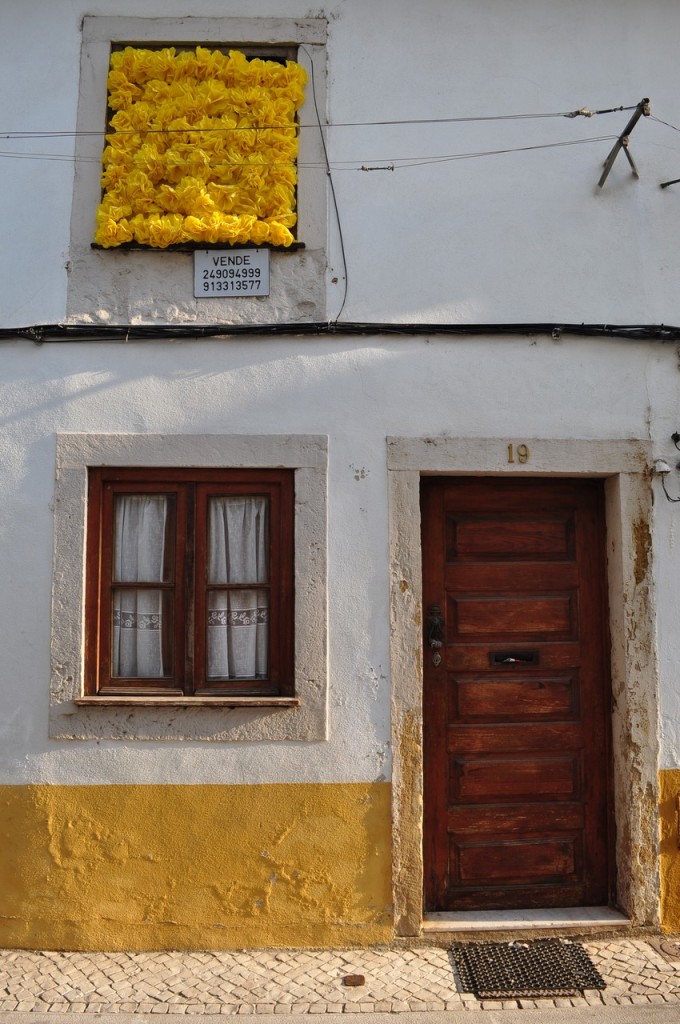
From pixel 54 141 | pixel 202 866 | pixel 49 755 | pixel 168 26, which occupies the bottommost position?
pixel 202 866

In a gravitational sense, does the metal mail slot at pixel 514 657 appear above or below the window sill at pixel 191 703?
above

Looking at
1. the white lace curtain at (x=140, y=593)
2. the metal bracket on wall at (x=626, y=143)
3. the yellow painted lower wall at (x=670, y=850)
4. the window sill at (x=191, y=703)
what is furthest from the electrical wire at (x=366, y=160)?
the yellow painted lower wall at (x=670, y=850)

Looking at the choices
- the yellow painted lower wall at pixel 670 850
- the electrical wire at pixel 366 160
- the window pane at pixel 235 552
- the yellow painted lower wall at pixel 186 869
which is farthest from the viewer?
the electrical wire at pixel 366 160

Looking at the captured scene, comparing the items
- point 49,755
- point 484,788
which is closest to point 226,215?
point 49,755

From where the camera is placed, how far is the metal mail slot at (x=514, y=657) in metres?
4.14

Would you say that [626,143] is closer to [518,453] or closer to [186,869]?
[518,453]

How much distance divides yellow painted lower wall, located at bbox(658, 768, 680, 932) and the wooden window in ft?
6.73

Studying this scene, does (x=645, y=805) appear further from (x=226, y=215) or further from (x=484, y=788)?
(x=226, y=215)

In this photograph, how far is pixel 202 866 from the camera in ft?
12.5

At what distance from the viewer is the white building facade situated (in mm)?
3838

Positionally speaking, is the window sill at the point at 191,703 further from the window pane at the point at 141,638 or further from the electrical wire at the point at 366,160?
the electrical wire at the point at 366,160

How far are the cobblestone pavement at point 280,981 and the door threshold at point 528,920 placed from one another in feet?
0.30

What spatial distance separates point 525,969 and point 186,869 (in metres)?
1.71

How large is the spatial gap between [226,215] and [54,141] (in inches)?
41.8
